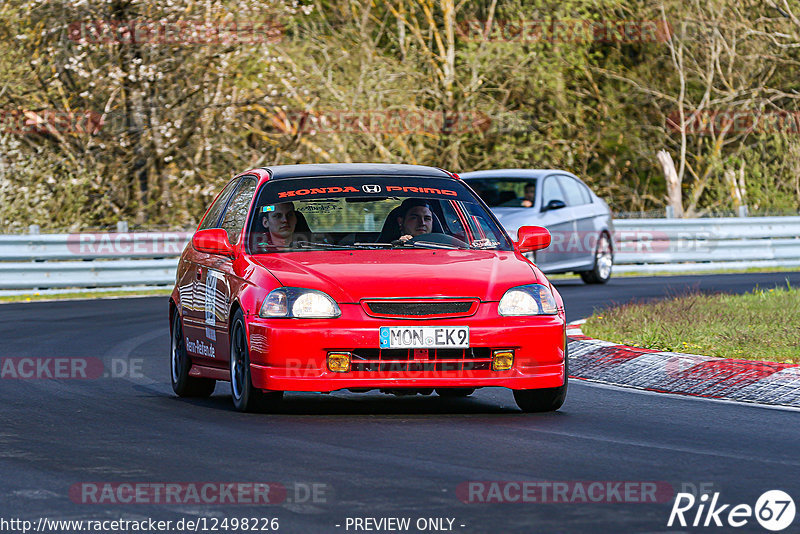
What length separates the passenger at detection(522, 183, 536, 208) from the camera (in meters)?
21.9

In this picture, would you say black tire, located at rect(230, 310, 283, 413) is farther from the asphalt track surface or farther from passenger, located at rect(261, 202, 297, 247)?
passenger, located at rect(261, 202, 297, 247)

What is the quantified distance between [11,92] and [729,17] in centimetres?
1559

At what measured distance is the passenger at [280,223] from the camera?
32.6ft

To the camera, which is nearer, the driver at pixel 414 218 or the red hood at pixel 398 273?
the red hood at pixel 398 273

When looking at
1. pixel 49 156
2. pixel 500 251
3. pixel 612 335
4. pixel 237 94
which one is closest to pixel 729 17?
pixel 237 94

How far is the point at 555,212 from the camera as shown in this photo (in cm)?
2216

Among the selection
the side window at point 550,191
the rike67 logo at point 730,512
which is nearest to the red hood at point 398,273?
the rike67 logo at point 730,512

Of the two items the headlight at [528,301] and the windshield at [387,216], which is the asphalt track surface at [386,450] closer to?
the headlight at [528,301]

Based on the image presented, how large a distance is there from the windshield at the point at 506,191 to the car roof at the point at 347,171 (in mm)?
11168

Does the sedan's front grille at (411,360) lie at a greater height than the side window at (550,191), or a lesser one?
greater

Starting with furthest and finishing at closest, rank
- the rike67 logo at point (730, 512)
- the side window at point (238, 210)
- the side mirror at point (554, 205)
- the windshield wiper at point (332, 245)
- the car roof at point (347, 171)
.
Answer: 1. the side mirror at point (554, 205)
2. the car roof at point (347, 171)
3. the side window at point (238, 210)
4. the windshield wiper at point (332, 245)
5. the rike67 logo at point (730, 512)

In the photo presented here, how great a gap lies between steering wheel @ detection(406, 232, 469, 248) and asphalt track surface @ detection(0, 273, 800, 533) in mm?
1010

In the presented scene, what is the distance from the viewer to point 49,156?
2562cm

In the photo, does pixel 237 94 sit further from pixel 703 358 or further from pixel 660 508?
pixel 660 508
